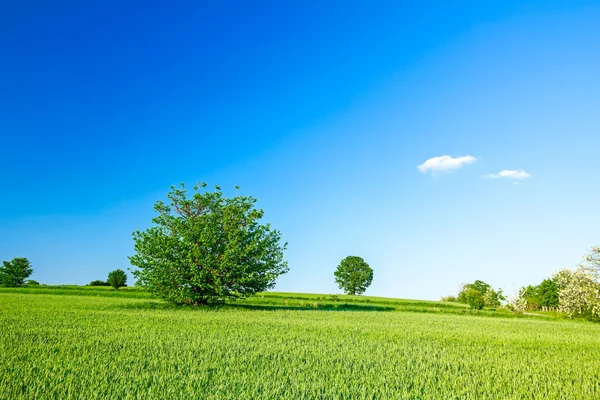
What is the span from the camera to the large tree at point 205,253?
2933 cm

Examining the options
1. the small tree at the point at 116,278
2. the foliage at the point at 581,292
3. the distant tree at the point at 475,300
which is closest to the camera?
the foliage at the point at 581,292

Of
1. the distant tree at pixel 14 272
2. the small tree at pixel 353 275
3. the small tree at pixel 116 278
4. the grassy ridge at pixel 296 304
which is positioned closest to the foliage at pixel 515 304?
the grassy ridge at pixel 296 304

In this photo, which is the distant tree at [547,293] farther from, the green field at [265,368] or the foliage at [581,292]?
the green field at [265,368]

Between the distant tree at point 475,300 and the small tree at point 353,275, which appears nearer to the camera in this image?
the distant tree at point 475,300

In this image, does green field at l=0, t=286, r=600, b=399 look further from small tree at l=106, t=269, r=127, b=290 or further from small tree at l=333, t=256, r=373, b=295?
small tree at l=333, t=256, r=373, b=295

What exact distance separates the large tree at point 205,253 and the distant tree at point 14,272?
78.9 metres

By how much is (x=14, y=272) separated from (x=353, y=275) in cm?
7755

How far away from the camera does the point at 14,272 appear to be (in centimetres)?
9031

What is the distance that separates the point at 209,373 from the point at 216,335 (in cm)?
579

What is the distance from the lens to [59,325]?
→ 14.7 metres

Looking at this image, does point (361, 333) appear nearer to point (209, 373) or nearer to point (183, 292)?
point (209, 373)

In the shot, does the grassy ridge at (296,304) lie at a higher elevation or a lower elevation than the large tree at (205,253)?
lower

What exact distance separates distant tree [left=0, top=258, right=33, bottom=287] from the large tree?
7891 centimetres

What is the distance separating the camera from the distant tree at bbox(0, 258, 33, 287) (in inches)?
3524
